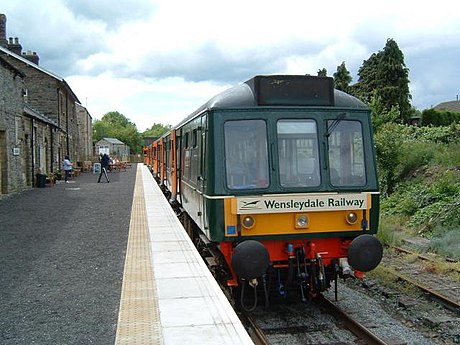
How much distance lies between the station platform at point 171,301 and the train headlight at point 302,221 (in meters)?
1.27

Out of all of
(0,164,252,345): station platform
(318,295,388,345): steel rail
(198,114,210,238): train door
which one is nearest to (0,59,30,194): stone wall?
(0,164,252,345): station platform

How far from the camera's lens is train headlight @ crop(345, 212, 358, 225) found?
6934 mm

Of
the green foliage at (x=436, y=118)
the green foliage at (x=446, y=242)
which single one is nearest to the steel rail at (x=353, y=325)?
the green foliage at (x=446, y=242)

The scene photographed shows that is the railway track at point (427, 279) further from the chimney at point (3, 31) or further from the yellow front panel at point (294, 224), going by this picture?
the chimney at point (3, 31)

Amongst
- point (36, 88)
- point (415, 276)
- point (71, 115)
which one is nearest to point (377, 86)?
point (71, 115)

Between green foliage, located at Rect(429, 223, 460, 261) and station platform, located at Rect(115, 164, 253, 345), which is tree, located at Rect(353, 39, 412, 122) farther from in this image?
station platform, located at Rect(115, 164, 253, 345)

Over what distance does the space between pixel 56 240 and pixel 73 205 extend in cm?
633

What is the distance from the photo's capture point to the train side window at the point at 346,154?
697cm

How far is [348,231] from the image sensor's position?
698cm

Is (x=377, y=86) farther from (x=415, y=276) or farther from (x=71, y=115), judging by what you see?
(x=415, y=276)

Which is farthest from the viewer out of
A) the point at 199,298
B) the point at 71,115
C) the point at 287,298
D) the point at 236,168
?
the point at 71,115

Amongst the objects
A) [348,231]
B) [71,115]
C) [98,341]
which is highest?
[71,115]

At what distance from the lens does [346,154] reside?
705 cm

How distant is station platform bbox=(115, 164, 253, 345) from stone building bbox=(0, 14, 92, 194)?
11.5m
